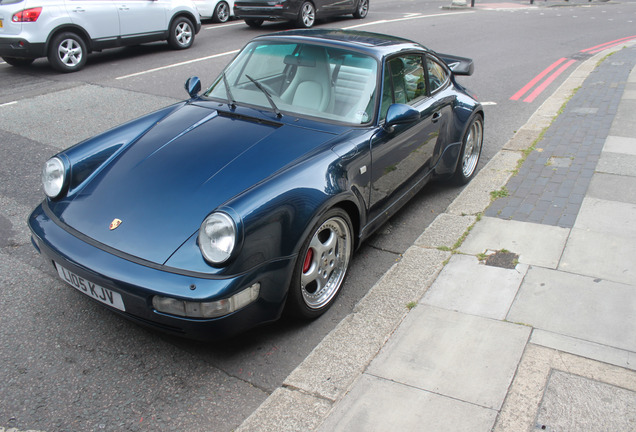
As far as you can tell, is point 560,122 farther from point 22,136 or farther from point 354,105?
point 22,136

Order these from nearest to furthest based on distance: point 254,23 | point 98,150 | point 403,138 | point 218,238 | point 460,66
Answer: point 218,238 → point 98,150 → point 403,138 → point 460,66 → point 254,23

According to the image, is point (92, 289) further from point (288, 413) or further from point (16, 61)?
point (16, 61)

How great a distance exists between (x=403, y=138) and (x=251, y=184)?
1542 mm

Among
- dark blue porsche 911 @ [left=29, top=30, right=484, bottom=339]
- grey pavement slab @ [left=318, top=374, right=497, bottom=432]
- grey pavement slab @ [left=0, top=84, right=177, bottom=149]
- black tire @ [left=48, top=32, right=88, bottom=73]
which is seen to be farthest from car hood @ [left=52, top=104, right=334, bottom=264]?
black tire @ [left=48, top=32, right=88, bottom=73]

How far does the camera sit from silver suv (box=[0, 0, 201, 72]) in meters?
9.36

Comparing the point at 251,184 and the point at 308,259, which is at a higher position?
the point at 251,184

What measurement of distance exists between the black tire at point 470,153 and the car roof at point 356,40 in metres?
1.09

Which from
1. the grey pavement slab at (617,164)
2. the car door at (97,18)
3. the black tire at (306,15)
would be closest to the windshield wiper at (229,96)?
the grey pavement slab at (617,164)

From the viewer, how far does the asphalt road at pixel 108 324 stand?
2.85 metres

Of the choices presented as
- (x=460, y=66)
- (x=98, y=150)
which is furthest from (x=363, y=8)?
(x=98, y=150)

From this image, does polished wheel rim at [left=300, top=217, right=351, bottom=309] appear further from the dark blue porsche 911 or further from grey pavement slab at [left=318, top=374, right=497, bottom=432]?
grey pavement slab at [left=318, top=374, right=497, bottom=432]

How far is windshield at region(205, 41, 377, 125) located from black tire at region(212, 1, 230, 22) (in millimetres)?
12220

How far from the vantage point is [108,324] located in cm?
345

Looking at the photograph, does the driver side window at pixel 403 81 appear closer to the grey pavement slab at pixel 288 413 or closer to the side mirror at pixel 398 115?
the side mirror at pixel 398 115
